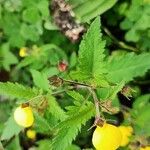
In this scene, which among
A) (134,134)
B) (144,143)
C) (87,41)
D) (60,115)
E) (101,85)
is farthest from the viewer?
(134,134)

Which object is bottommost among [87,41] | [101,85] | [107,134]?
[107,134]

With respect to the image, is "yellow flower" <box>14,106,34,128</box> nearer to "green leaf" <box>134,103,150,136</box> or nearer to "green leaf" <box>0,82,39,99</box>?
"green leaf" <box>0,82,39,99</box>

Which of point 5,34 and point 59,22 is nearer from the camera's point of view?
point 59,22

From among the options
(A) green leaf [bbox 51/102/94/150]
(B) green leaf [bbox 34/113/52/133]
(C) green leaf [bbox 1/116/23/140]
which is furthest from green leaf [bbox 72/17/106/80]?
(C) green leaf [bbox 1/116/23/140]

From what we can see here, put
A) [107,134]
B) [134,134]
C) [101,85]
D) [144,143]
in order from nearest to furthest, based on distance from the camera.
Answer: [107,134] < [101,85] < [144,143] < [134,134]

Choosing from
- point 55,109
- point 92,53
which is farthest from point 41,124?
point 92,53

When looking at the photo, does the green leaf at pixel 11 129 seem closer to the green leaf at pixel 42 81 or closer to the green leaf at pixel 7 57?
the green leaf at pixel 42 81

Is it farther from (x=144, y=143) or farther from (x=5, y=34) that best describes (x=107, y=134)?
(x=5, y=34)

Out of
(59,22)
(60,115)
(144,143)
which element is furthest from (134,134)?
(59,22)

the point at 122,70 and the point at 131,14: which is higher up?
the point at 131,14

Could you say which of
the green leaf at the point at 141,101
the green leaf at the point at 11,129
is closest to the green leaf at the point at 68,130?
the green leaf at the point at 11,129
